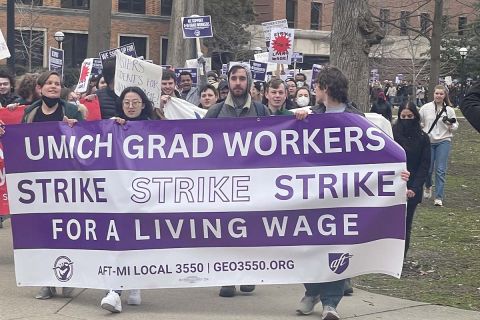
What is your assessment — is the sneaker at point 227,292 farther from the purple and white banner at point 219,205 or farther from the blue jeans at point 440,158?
the blue jeans at point 440,158

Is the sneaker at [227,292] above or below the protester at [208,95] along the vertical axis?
below

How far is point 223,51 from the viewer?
2293 inches

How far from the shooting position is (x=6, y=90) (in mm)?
11094

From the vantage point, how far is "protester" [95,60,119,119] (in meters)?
9.76

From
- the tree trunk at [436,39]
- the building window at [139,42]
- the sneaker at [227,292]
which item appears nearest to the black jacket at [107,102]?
the sneaker at [227,292]

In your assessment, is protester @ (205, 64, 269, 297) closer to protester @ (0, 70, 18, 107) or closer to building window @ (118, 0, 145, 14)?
protester @ (0, 70, 18, 107)

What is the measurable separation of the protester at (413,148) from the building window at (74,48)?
1897 inches

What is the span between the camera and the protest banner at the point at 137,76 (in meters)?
10.2

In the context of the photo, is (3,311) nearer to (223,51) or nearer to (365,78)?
(365,78)

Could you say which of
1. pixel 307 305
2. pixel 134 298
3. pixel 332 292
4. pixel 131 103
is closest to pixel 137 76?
pixel 131 103

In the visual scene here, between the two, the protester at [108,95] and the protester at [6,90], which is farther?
the protester at [6,90]

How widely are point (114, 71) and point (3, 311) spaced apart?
372 centimetres

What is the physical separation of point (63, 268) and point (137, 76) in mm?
3343

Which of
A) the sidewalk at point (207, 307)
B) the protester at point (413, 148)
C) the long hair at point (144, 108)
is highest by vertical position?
the long hair at point (144, 108)
